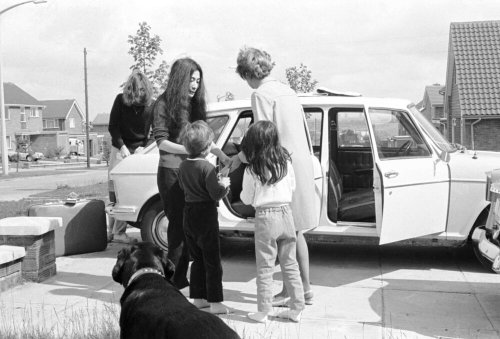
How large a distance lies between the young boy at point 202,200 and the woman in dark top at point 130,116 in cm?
225

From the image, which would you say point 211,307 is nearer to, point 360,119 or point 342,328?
point 342,328

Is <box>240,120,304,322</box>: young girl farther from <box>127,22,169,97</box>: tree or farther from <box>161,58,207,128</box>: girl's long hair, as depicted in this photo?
<box>127,22,169,97</box>: tree

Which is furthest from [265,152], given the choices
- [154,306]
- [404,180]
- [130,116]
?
[130,116]

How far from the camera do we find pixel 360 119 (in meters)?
7.03

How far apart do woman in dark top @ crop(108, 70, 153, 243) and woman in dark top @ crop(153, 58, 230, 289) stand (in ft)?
5.93

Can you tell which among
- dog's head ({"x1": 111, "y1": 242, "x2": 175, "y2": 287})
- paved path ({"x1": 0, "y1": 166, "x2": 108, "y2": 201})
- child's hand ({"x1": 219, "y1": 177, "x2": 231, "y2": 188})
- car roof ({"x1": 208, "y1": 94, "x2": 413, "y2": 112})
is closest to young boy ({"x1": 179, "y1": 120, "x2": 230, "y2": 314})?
child's hand ({"x1": 219, "y1": 177, "x2": 231, "y2": 188})

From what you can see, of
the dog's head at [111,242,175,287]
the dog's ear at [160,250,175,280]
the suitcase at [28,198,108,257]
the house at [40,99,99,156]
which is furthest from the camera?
the house at [40,99,99,156]

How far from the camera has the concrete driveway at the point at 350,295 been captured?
4.82m

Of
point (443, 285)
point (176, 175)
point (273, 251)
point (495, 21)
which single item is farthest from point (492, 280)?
point (495, 21)

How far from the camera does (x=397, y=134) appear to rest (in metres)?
6.94

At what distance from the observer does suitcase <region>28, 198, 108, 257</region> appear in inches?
298

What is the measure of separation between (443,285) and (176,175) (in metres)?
2.82

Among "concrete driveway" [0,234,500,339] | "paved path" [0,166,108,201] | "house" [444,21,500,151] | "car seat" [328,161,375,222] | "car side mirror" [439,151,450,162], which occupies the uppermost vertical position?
"house" [444,21,500,151]

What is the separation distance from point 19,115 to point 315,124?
70.7 m
